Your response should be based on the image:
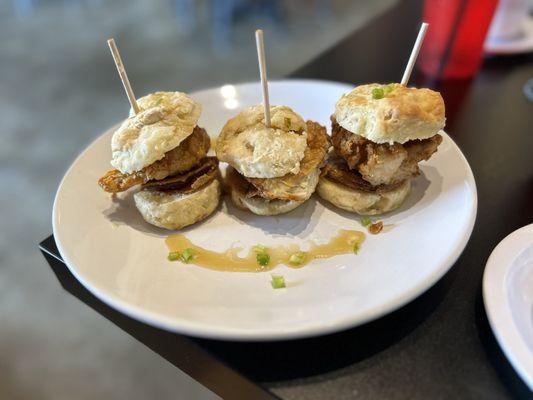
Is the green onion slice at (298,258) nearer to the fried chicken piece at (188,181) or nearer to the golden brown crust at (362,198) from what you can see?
the golden brown crust at (362,198)

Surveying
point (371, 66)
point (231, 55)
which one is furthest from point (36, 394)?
point (231, 55)

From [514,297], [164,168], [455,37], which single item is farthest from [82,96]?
[514,297]

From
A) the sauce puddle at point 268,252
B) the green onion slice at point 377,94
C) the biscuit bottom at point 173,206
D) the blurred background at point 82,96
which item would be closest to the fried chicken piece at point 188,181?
the biscuit bottom at point 173,206

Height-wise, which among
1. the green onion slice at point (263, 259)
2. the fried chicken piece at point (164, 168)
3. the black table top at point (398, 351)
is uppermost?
the fried chicken piece at point (164, 168)

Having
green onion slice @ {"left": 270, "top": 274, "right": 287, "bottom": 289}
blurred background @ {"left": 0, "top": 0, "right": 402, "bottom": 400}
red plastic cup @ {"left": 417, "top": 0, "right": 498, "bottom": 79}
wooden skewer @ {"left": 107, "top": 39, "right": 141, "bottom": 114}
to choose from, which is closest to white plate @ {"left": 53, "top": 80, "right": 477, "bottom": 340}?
green onion slice @ {"left": 270, "top": 274, "right": 287, "bottom": 289}

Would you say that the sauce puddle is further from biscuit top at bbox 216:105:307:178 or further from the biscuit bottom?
biscuit top at bbox 216:105:307:178

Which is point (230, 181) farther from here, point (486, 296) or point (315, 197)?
point (486, 296)

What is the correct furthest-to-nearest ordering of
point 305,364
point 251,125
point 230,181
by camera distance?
point 230,181 < point 251,125 < point 305,364
